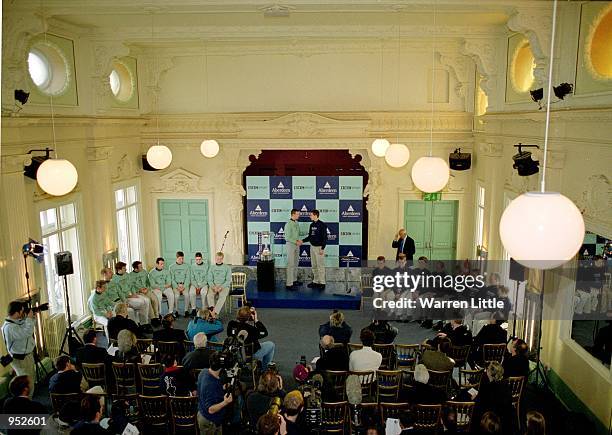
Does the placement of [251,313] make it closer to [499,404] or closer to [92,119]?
[499,404]

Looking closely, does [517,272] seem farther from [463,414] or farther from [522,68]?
[522,68]

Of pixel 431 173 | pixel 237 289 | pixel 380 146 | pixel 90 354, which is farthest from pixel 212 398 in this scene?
pixel 380 146

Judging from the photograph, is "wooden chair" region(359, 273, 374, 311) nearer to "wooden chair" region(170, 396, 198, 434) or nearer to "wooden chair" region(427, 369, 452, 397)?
"wooden chair" region(427, 369, 452, 397)

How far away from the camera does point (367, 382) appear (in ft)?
18.2

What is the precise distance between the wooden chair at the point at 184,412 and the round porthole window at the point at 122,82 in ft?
21.7

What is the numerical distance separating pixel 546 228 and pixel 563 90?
4023mm

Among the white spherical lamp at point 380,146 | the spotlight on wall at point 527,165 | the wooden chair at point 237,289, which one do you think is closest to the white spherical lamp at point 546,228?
the spotlight on wall at point 527,165

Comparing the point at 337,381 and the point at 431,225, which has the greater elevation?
the point at 431,225

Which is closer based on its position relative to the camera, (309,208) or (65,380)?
(65,380)

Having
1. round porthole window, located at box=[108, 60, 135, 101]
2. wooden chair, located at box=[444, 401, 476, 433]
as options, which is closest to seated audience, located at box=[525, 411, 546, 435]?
wooden chair, located at box=[444, 401, 476, 433]

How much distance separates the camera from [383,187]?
1050 centimetres

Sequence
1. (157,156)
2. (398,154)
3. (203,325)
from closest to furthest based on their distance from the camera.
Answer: (203,325), (398,154), (157,156)

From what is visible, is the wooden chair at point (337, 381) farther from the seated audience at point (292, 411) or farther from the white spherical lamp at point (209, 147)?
the white spherical lamp at point (209, 147)

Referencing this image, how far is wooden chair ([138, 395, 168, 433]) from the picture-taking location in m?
4.93
